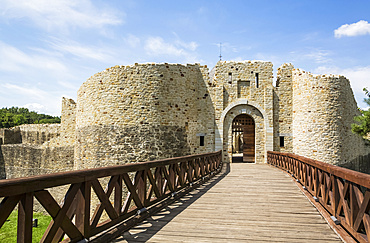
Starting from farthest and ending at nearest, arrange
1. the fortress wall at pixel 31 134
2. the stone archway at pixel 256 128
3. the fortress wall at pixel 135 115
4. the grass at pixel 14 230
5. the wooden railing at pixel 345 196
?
the fortress wall at pixel 31 134 < the stone archway at pixel 256 128 < the grass at pixel 14 230 < the fortress wall at pixel 135 115 < the wooden railing at pixel 345 196

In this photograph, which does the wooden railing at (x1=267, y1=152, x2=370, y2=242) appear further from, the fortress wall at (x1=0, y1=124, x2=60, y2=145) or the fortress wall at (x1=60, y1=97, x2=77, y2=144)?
the fortress wall at (x1=0, y1=124, x2=60, y2=145)

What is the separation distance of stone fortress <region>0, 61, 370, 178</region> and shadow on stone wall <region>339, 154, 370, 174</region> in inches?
14.5

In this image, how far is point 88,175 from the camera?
2.94 metres

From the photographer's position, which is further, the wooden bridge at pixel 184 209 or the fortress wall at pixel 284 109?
the fortress wall at pixel 284 109

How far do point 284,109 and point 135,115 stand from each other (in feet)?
27.5

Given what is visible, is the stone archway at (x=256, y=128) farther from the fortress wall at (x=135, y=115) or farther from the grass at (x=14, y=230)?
the grass at (x=14, y=230)

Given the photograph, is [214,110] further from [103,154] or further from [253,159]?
[103,154]

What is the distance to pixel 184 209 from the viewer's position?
4.73m

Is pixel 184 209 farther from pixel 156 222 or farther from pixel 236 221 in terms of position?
pixel 236 221

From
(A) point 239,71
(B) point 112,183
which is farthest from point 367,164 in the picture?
(B) point 112,183

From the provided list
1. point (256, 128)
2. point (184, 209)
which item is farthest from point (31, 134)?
point (184, 209)

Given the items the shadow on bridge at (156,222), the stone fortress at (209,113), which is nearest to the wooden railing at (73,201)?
the shadow on bridge at (156,222)

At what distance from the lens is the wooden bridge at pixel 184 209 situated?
98.6 inches

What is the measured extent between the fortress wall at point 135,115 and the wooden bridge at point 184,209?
22.7 ft
